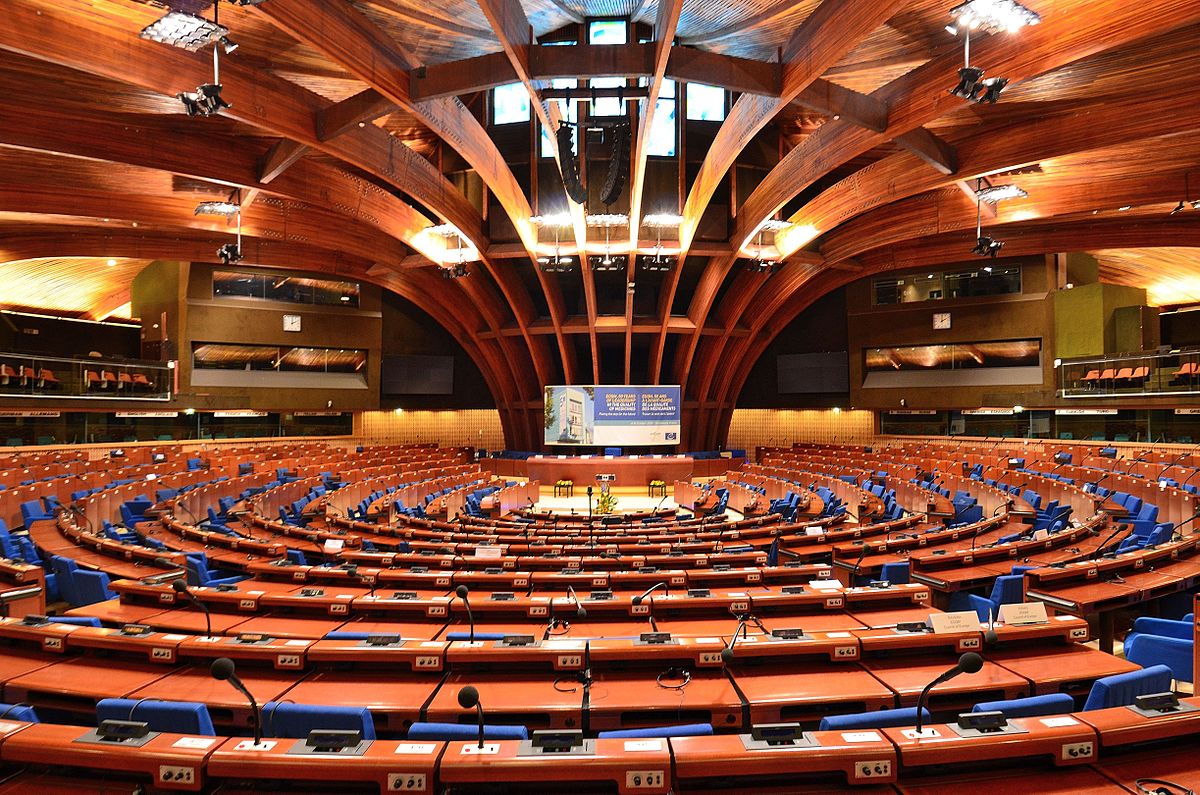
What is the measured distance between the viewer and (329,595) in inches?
242

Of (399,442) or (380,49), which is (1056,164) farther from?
(399,442)

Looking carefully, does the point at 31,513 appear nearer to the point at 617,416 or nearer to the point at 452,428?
the point at 617,416

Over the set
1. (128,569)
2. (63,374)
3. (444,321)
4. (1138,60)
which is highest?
(1138,60)

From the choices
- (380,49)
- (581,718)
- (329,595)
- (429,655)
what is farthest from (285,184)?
(581,718)

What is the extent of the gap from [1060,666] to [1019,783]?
Result: 188 centimetres

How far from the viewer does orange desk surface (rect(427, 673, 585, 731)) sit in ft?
12.4

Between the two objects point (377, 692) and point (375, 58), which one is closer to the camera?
point (377, 692)

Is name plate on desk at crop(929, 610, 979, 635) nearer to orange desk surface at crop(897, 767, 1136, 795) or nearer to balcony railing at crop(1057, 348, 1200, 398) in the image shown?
orange desk surface at crop(897, 767, 1136, 795)

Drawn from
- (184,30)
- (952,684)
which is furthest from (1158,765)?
(184,30)

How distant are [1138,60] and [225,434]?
3088 cm

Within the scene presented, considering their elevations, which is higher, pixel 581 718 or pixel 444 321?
pixel 444 321

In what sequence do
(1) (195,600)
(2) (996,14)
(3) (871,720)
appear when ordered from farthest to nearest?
(2) (996,14) < (1) (195,600) < (3) (871,720)

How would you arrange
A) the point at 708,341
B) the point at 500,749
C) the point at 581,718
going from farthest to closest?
1. the point at 708,341
2. the point at 581,718
3. the point at 500,749

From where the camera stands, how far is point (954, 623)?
4.46m
